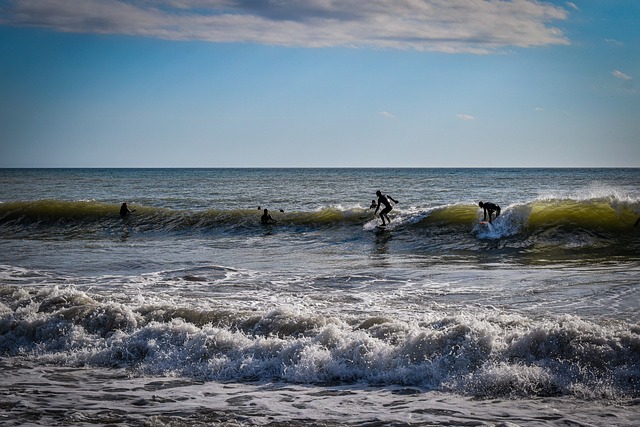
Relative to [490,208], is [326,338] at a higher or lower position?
lower

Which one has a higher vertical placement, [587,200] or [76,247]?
[587,200]

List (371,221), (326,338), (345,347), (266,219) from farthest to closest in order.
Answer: (266,219), (371,221), (326,338), (345,347)

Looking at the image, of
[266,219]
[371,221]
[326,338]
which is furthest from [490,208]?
[326,338]

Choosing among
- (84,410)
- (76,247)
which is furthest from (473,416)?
(76,247)

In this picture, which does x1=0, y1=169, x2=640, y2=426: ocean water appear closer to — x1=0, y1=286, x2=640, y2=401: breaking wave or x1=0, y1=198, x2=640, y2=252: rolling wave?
x1=0, y1=286, x2=640, y2=401: breaking wave

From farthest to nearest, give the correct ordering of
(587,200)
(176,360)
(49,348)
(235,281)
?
(587,200), (235,281), (49,348), (176,360)

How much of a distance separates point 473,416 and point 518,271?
30.2ft

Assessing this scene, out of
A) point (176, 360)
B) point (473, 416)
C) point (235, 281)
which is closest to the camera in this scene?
point (473, 416)

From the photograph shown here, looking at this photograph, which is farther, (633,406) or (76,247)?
(76,247)

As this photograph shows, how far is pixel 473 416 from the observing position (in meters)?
6.72

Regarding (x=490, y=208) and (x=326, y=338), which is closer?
(x=326, y=338)

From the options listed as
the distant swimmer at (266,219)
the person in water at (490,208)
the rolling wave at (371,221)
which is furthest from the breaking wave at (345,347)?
the distant swimmer at (266,219)

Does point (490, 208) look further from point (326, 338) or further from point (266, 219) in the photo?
point (326, 338)

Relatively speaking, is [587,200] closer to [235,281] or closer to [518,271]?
[518,271]
